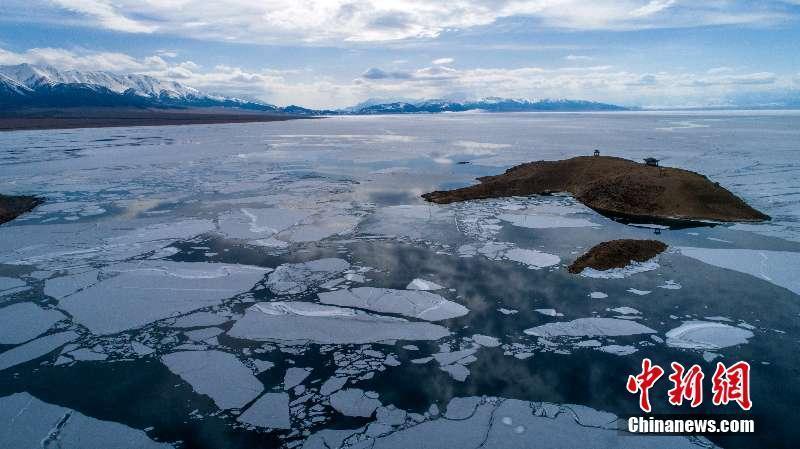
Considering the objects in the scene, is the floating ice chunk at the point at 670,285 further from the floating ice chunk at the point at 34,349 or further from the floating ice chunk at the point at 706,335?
the floating ice chunk at the point at 34,349

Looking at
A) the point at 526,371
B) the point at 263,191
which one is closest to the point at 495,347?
the point at 526,371

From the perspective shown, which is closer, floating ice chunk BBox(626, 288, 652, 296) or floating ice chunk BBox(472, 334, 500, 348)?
floating ice chunk BBox(472, 334, 500, 348)

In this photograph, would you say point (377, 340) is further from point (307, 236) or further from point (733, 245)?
point (733, 245)

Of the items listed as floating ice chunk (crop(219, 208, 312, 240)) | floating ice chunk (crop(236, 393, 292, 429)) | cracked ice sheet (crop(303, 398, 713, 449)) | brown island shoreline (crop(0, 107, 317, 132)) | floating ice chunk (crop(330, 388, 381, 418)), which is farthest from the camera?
brown island shoreline (crop(0, 107, 317, 132))

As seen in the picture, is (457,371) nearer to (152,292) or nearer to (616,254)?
(616,254)

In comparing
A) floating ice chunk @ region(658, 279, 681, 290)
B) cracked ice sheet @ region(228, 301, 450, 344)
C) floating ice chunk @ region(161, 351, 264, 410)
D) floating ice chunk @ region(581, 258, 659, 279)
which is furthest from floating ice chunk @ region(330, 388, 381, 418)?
floating ice chunk @ region(658, 279, 681, 290)

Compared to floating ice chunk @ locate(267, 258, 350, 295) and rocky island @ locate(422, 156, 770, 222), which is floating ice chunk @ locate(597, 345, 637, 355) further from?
rocky island @ locate(422, 156, 770, 222)
